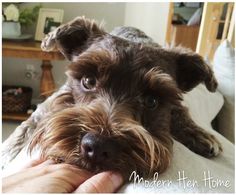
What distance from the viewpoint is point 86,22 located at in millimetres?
1350

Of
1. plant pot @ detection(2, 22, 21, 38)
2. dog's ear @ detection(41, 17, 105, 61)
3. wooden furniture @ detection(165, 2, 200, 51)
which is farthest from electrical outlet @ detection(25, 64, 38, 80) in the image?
dog's ear @ detection(41, 17, 105, 61)

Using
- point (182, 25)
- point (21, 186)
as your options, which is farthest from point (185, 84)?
point (182, 25)

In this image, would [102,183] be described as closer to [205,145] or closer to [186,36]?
[205,145]

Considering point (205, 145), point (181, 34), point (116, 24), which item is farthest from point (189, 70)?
point (116, 24)

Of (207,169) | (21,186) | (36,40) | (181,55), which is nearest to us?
(21,186)

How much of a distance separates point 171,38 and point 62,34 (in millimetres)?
1898

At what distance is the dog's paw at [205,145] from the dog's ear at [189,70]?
20 cm

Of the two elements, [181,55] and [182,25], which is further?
[182,25]

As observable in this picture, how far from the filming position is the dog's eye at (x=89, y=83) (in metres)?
1.11

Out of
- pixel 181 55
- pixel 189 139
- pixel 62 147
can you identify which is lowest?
pixel 189 139

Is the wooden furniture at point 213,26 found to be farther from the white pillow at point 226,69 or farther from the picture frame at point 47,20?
the picture frame at point 47,20

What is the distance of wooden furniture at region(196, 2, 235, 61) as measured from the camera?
7.84 feet

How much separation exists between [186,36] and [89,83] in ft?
6.86

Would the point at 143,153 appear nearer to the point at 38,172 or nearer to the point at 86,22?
the point at 38,172
